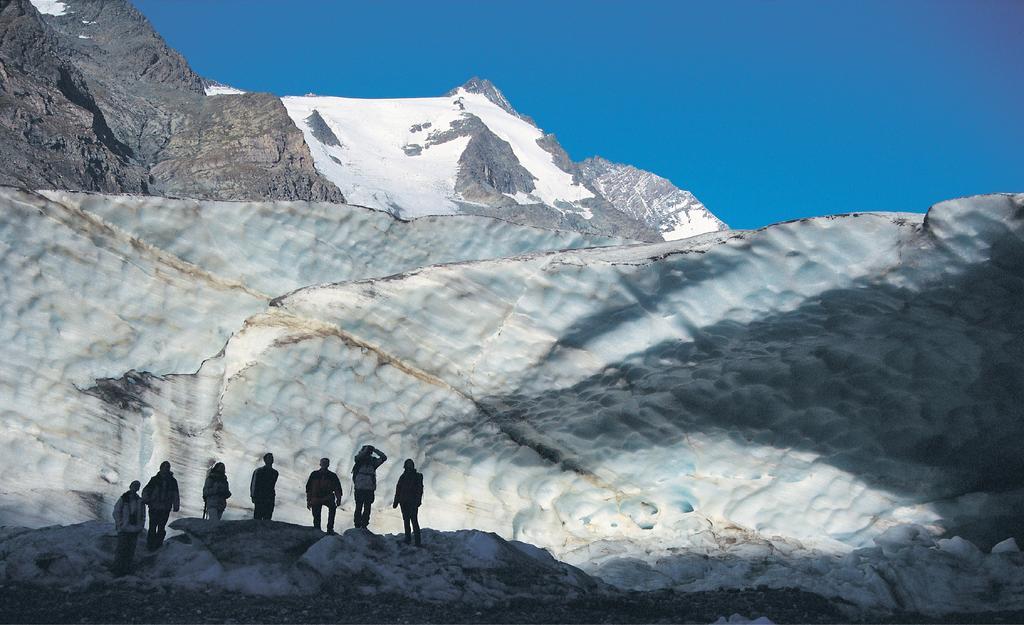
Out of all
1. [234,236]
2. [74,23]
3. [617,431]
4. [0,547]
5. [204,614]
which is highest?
[74,23]

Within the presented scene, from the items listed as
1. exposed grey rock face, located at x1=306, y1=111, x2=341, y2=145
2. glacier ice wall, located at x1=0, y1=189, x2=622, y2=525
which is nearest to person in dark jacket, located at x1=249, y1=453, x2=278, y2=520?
glacier ice wall, located at x1=0, y1=189, x2=622, y2=525

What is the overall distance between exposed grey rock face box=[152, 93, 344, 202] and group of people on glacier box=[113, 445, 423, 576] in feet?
229

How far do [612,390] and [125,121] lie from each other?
89.1m

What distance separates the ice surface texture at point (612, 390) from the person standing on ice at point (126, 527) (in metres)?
3.45

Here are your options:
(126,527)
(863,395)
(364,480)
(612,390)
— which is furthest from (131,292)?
(863,395)

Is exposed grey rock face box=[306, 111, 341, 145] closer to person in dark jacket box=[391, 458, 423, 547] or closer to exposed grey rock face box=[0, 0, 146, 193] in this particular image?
exposed grey rock face box=[0, 0, 146, 193]

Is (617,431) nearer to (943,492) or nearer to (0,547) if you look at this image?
(943,492)

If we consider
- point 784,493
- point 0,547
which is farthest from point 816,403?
point 0,547

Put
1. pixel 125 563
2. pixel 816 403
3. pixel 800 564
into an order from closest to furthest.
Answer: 1. pixel 125 563
2. pixel 800 564
3. pixel 816 403

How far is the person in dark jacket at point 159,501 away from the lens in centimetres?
819

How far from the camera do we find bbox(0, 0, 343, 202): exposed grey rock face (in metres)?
56.8

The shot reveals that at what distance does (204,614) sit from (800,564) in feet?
21.9

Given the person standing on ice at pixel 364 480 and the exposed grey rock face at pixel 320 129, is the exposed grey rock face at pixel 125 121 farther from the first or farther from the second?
the person standing on ice at pixel 364 480

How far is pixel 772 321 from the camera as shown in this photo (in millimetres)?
10758
